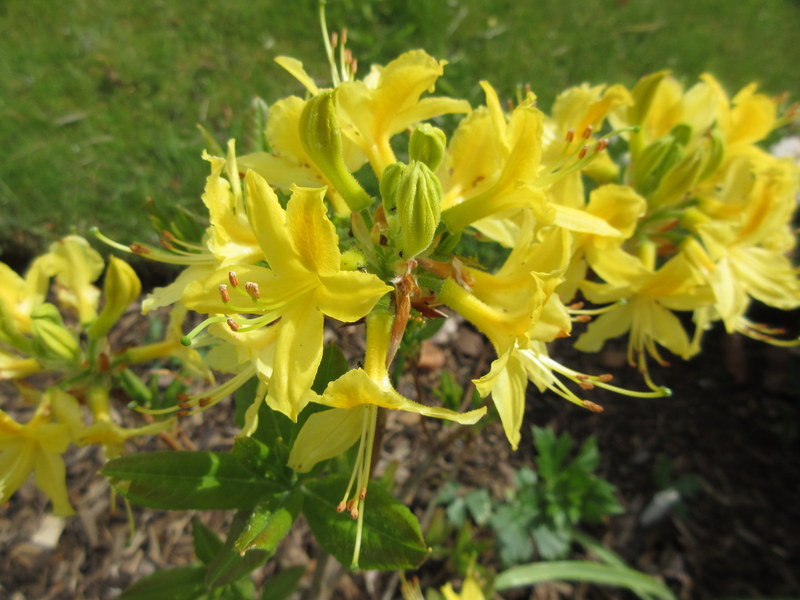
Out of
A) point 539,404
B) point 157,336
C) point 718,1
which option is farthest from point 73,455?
point 718,1

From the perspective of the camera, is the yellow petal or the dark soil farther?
the dark soil

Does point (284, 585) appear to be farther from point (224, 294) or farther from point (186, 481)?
point (224, 294)

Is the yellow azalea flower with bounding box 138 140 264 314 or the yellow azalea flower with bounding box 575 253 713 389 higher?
the yellow azalea flower with bounding box 138 140 264 314

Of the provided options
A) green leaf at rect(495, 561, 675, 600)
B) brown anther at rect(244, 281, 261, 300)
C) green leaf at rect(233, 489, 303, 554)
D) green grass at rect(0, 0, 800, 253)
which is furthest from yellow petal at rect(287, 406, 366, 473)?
green grass at rect(0, 0, 800, 253)

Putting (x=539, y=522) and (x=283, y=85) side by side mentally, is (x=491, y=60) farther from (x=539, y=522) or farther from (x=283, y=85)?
(x=539, y=522)

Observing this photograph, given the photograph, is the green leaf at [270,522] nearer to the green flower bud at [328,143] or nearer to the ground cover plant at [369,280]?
the ground cover plant at [369,280]

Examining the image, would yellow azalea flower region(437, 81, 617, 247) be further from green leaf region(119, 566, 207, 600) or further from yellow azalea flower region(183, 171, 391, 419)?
green leaf region(119, 566, 207, 600)

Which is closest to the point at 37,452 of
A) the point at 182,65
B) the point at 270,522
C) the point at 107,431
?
the point at 107,431

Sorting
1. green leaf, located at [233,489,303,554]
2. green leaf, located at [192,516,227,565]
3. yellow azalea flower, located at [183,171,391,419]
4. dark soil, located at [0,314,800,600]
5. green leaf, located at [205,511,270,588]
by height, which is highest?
yellow azalea flower, located at [183,171,391,419]
